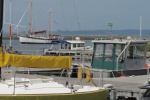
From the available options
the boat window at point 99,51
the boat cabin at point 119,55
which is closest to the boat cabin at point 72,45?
the boat window at point 99,51

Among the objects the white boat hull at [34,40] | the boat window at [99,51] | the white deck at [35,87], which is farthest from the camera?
the white boat hull at [34,40]

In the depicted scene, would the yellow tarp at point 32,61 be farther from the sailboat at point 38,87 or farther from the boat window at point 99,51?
the boat window at point 99,51

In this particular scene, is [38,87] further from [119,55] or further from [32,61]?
[119,55]

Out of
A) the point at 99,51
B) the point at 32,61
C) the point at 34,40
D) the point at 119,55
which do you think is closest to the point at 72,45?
the point at 99,51

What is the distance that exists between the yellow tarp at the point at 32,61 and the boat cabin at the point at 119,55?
11.0 metres

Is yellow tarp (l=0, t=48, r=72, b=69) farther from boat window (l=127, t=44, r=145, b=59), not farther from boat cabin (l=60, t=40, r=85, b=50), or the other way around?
boat cabin (l=60, t=40, r=85, b=50)

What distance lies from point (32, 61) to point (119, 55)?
39.4ft

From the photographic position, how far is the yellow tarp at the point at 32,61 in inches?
613

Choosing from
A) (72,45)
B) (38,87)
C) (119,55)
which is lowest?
(38,87)

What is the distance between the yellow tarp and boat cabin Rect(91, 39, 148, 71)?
11.0 metres

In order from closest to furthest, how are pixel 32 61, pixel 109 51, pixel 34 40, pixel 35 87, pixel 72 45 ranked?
1. pixel 35 87
2. pixel 32 61
3. pixel 109 51
4. pixel 72 45
5. pixel 34 40

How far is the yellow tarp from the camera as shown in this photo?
15.6 m

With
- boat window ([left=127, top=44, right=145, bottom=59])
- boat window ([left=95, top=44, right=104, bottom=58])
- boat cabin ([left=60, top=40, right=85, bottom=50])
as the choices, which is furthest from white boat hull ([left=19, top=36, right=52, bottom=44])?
boat window ([left=127, top=44, right=145, bottom=59])

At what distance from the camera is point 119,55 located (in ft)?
88.8
